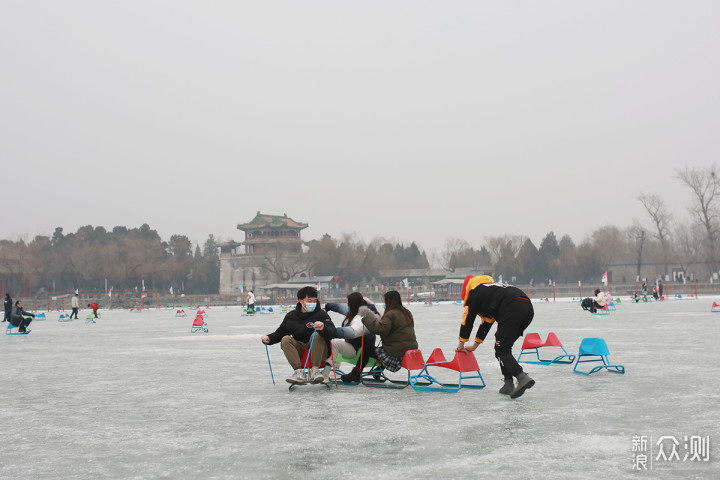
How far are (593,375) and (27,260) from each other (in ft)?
311

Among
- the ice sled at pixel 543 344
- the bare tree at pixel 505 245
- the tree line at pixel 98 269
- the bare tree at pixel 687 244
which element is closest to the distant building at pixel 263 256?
the tree line at pixel 98 269

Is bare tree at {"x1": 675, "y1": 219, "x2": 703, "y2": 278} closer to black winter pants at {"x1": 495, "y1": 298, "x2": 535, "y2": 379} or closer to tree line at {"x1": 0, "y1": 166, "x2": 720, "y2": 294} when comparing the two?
tree line at {"x1": 0, "y1": 166, "x2": 720, "y2": 294}

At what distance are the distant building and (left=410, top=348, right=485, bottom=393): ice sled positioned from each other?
287 ft

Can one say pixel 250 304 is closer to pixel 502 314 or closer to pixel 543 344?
pixel 543 344

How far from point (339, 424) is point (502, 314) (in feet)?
8.03

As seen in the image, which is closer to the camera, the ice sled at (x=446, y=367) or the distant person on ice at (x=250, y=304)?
the ice sled at (x=446, y=367)

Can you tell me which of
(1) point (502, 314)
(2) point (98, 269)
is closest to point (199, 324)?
(1) point (502, 314)

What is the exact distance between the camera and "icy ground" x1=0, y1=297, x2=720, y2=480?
16.0ft

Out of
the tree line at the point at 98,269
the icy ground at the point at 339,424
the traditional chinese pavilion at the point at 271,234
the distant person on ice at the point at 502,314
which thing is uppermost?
the traditional chinese pavilion at the point at 271,234

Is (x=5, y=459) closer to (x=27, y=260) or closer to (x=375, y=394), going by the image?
(x=375, y=394)

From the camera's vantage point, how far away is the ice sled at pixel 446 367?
809 centimetres

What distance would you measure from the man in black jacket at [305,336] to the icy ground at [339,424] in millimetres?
320

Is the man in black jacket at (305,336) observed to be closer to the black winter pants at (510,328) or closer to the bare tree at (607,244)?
→ the black winter pants at (510,328)

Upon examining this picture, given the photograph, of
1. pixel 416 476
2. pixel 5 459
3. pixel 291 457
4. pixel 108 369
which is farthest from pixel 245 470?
pixel 108 369
